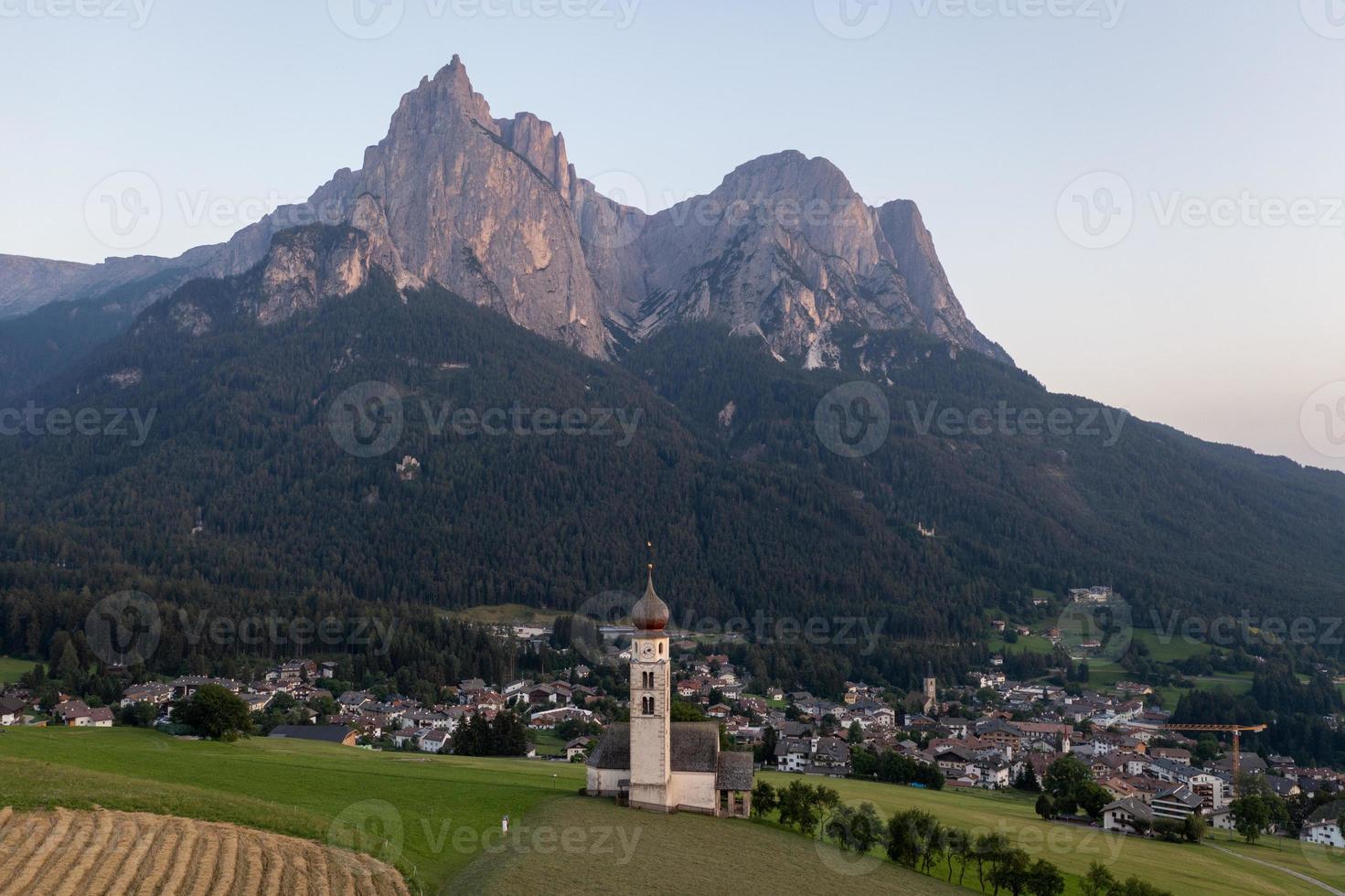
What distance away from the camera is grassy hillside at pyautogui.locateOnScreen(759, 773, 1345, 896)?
6088 cm

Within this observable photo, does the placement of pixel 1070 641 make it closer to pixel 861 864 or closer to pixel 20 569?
pixel 861 864

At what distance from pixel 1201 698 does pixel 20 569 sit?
6279 inches

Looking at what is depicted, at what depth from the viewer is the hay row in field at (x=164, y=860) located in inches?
1437
